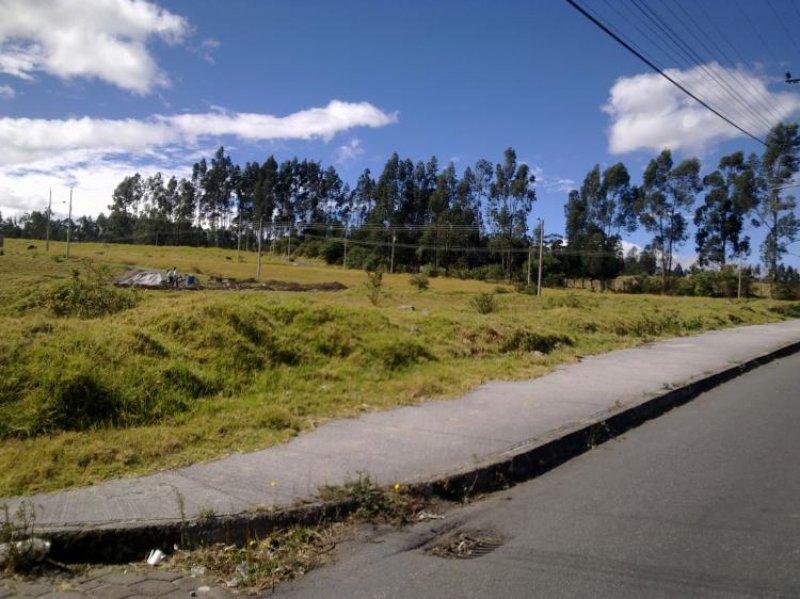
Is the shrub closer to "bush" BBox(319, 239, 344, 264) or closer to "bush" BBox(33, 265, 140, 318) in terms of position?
"bush" BBox(33, 265, 140, 318)

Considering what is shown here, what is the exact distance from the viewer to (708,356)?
Result: 15023mm

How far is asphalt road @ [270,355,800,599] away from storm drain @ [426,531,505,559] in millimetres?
59

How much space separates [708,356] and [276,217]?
109976 millimetres

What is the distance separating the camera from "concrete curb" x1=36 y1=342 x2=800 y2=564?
152 inches

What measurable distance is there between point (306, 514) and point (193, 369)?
12.5 feet

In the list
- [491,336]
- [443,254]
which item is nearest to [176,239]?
[443,254]

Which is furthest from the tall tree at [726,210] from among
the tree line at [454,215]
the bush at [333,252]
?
the bush at [333,252]

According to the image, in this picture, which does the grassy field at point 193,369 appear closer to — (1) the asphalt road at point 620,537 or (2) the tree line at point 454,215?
(1) the asphalt road at point 620,537

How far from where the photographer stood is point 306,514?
4.39 m

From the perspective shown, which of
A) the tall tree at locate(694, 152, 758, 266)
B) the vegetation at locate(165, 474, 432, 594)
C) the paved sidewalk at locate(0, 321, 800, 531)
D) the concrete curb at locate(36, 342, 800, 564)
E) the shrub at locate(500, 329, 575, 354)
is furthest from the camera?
the tall tree at locate(694, 152, 758, 266)

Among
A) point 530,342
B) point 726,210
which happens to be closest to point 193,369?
point 530,342

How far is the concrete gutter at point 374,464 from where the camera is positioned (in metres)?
4.02

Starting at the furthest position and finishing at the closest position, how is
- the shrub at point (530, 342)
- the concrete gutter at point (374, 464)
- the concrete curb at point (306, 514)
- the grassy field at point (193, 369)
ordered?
the shrub at point (530, 342) → the grassy field at point (193, 369) → the concrete gutter at point (374, 464) → the concrete curb at point (306, 514)

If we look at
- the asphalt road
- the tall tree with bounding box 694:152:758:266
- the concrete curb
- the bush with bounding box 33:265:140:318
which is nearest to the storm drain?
the asphalt road
